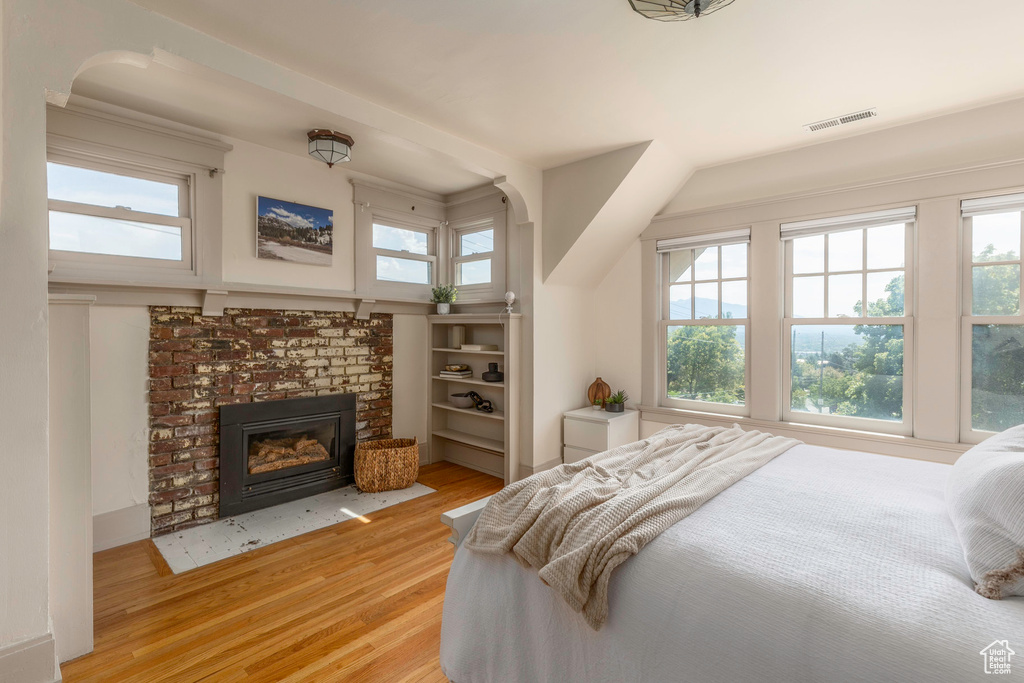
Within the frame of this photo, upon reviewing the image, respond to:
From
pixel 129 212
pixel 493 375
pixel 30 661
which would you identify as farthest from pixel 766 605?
pixel 129 212

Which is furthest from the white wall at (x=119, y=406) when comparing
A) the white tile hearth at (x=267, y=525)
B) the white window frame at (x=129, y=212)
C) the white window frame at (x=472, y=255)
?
the white window frame at (x=472, y=255)

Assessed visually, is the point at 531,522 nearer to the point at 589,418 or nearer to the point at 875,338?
the point at 589,418

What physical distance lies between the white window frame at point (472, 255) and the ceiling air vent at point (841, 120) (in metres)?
2.47

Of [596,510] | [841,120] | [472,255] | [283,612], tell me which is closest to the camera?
[596,510]

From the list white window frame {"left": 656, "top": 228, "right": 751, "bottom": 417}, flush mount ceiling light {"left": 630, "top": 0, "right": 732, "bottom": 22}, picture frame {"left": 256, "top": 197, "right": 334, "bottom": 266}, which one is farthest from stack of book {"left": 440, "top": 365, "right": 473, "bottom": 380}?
flush mount ceiling light {"left": 630, "top": 0, "right": 732, "bottom": 22}

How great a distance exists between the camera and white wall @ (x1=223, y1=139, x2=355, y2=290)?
3.18m

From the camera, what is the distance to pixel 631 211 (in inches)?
143

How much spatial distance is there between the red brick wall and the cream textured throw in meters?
2.41

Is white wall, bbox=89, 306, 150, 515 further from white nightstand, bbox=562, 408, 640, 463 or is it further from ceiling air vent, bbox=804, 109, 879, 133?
ceiling air vent, bbox=804, 109, 879, 133

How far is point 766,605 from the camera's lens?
110 cm

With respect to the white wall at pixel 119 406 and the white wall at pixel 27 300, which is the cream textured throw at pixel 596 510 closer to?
the white wall at pixel 27 300

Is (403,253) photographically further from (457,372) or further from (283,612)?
(283,612)

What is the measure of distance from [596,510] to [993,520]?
1.00 m

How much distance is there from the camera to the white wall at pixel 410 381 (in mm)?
4203
